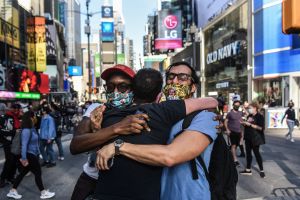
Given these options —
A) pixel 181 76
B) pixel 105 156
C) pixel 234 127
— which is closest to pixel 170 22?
pixel 234 127

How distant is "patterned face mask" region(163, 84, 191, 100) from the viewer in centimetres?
276

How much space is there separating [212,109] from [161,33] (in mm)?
59989

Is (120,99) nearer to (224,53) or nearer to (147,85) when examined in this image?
(147,85)

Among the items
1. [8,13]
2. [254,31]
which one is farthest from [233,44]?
[8,13]

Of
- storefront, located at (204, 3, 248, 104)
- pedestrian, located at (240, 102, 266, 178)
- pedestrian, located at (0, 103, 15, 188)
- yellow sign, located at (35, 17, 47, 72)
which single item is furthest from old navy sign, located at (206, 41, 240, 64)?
pedestrian, located at (0, 103, 15, 188)

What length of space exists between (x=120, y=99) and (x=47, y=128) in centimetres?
990

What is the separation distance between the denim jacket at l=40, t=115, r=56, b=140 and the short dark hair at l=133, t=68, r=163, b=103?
10043mm

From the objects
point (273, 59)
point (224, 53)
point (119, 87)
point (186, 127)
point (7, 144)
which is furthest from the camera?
point (224, 53)

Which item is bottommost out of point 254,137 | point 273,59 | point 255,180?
point 255,180

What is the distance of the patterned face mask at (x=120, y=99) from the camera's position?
9.38 ft

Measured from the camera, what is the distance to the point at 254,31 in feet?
117

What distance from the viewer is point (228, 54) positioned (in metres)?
43.2

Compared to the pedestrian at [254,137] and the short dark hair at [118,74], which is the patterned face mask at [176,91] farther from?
the pedestrian at [254,137]

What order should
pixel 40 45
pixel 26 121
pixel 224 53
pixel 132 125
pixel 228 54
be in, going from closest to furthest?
1. pixel 132 125
2. pixel 26 121
3. pixel 40 45
4. pixel 228 54
5. pixel 224 53
